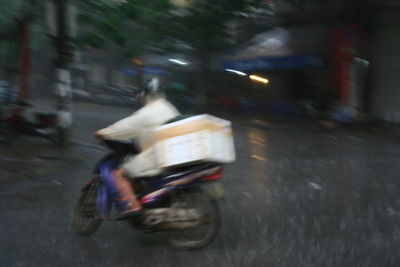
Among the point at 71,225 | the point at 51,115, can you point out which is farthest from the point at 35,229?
the point at 51,115

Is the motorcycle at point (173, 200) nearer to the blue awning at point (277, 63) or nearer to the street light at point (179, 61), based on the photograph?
the blue awning at point (277, 63)

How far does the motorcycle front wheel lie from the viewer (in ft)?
15.9

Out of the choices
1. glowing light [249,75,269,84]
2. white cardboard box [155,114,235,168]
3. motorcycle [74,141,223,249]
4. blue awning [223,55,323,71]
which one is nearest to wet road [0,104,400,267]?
motorcycle [74,141,223,249]

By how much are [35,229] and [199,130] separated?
2.16 metres

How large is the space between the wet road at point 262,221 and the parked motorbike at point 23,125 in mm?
1187

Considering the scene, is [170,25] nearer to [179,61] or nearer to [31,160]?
[179,61]

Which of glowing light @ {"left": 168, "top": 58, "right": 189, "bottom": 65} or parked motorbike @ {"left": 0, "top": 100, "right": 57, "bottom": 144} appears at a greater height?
glowing light @ {"left": 168, "top": 58, "right": 189, "bottom": 65}

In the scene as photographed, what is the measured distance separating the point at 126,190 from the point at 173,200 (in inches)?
16.8

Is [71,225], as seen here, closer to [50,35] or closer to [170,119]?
[170,119]

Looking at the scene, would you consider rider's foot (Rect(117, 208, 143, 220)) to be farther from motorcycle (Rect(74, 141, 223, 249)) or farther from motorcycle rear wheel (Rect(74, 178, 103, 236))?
motorcycle rear wheel (Rect(74, 178, 103, 236))

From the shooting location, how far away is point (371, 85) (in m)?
17.8

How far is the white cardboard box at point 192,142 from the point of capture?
15.4 ft

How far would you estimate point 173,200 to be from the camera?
4988mm

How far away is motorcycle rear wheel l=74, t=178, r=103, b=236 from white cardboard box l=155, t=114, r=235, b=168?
957mm
